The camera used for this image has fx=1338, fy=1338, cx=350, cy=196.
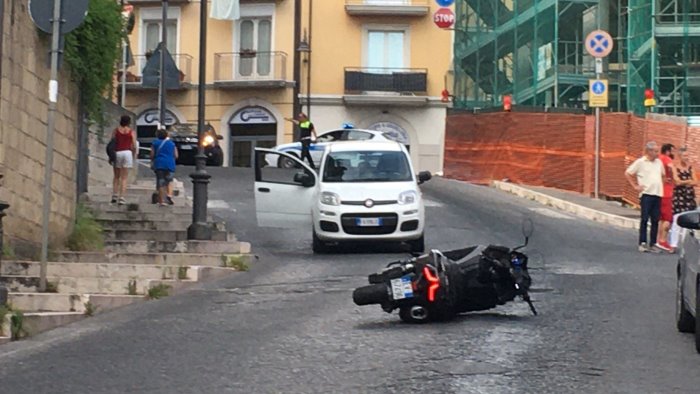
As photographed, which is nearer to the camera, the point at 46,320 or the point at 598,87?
the point at 46,320

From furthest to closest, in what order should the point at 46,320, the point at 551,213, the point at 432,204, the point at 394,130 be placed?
the point at 394,130 < the point at 432,204 < the point at 551,213 < the point at 46,320

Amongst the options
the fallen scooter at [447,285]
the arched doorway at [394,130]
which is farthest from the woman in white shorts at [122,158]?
the arched doorway at [394,130]

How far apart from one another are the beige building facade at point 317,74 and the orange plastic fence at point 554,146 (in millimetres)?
9841

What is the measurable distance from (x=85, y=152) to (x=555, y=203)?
35.6 feet

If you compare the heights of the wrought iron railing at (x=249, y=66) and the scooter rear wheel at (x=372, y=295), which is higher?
the wrought iron railing at (x=249, y=66)

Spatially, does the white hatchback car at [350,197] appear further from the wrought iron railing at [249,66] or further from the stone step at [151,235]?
the wrought iron railing at [249,66]

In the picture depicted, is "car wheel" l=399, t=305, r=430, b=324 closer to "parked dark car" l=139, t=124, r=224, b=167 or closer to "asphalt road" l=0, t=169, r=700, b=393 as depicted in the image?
"asphalt road" l=0, t=169, r=700, b=393

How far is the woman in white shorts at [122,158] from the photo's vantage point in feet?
75.3

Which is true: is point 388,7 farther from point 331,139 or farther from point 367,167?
point 367,167

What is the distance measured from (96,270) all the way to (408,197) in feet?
21.1

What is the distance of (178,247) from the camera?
18766mm

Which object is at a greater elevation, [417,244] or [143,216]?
[143,216]

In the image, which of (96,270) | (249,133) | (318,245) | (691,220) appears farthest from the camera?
(249,133)

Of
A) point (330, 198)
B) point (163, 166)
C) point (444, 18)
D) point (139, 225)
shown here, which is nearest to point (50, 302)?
point (139, 225)
